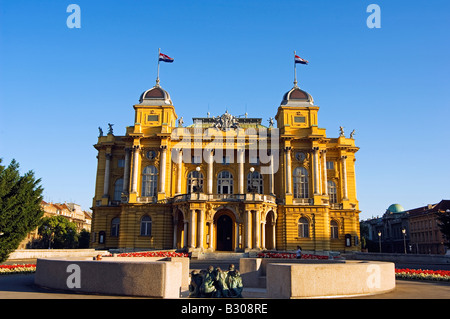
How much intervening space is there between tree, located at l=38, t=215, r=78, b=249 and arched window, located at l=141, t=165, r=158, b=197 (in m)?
41.0

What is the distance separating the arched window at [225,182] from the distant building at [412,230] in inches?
1575

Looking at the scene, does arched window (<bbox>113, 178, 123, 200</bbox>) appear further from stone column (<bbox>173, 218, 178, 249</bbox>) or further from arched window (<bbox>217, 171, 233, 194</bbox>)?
arched window (<bbox>217, 171, 233, 194</bbox>)

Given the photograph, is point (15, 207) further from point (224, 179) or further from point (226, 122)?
point (226, 122)

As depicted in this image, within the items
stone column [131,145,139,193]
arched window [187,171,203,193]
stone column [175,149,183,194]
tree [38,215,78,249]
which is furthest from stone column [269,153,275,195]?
tree [38,215,78,249]

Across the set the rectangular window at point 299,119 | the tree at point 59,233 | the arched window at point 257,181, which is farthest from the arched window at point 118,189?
the tree at point 59,233

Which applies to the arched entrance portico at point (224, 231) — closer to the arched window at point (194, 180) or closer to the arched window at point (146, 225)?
the arched window at point (194, 180)

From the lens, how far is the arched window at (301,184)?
5038 cm

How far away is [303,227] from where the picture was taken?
160ft

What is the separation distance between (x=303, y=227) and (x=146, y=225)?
20516 millimetres

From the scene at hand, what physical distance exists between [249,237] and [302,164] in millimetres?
13545

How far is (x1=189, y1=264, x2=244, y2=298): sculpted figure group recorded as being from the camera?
46.5 feet

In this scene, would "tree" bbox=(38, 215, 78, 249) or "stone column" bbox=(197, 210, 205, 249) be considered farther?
"tree" bbox=(38, 215, 78, 249)
